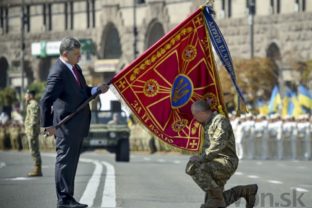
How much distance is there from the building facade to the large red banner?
170ft

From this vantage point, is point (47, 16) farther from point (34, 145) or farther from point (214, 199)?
point (214, 199)

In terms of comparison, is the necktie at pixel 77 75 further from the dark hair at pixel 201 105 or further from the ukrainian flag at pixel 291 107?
the ukrainian flag at pixel 291 107

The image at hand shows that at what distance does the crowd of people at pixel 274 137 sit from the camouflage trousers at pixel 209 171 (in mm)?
33653

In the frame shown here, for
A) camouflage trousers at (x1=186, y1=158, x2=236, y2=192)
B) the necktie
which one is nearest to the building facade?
the necktie

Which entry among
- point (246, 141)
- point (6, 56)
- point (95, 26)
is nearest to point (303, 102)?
point (246, 141)

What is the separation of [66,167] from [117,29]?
256 ft

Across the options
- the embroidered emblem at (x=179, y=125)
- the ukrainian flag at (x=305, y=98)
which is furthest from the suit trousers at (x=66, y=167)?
the ukrainian flag at (x=305, y=98)

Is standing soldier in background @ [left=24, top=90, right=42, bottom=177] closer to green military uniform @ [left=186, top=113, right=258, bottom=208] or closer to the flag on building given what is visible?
the flag on building

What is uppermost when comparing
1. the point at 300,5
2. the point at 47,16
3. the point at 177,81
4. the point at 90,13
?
the point at 47,16

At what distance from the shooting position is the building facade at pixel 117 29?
7462 centimetres

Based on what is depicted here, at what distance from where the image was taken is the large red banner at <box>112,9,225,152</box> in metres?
15.9

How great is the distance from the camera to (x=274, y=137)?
5003cm

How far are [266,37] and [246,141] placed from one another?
86.8ft

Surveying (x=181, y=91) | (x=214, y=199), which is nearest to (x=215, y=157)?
(x=214, y=199)
